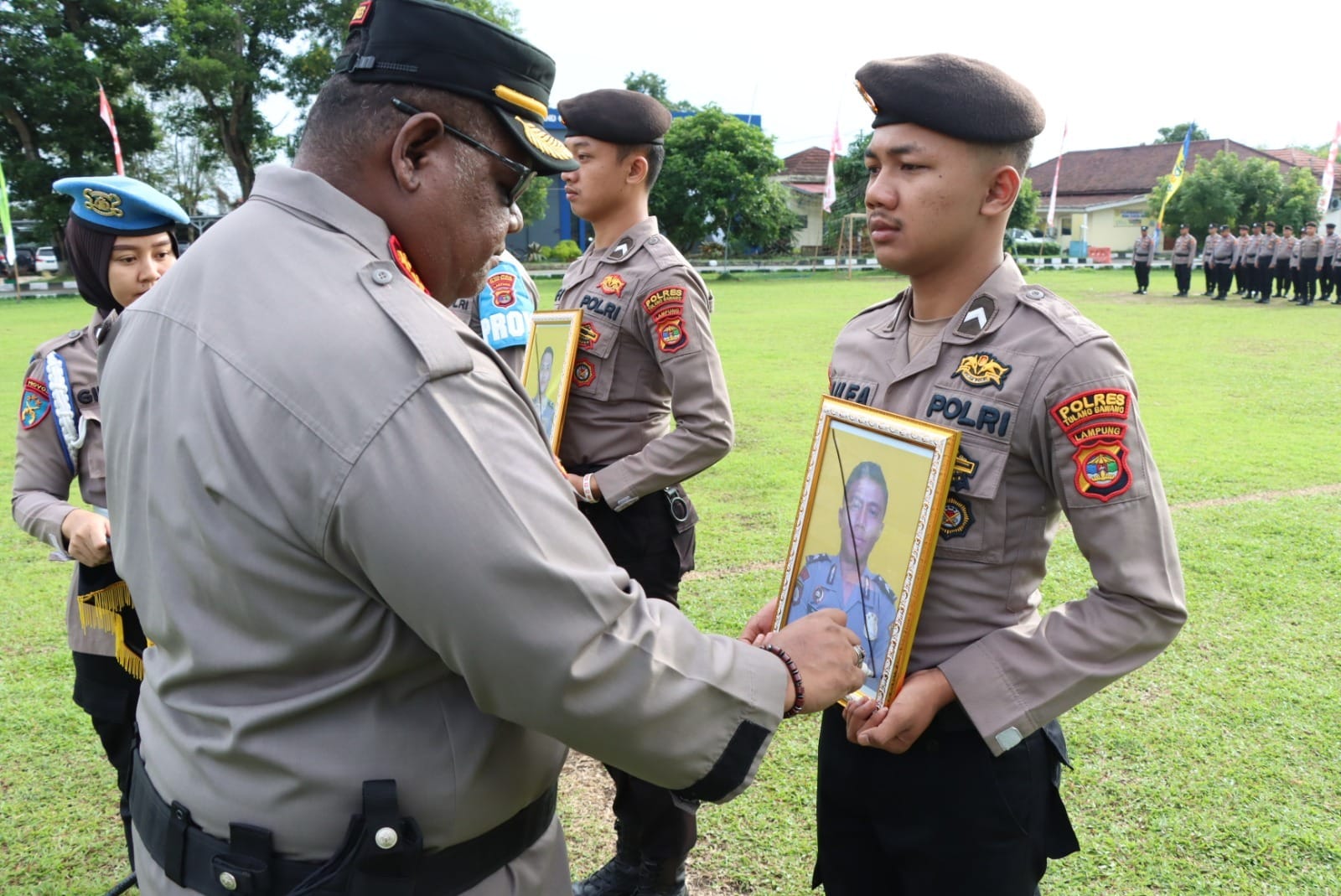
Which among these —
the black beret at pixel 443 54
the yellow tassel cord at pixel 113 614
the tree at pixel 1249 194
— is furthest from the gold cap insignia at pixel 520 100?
the tree at pixel 1249 194

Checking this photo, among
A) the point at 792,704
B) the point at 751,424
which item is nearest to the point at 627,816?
the point at 792,704

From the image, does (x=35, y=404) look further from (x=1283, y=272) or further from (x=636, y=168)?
(x=1283, y=272)

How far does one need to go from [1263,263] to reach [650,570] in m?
27.1

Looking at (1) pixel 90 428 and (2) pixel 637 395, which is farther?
(2) pixel 637 395

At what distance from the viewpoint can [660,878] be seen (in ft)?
10.3

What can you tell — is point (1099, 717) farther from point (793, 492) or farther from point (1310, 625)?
point (793, 492)

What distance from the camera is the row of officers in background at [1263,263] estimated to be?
2419cm

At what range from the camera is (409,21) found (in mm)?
1515

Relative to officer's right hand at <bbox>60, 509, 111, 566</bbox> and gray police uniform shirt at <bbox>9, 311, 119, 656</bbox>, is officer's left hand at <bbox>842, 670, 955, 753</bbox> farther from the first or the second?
gray police uniform shirt at <bbox>9, 311, 119, 656</bbox>

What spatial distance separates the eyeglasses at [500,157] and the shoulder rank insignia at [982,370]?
972 millimetres

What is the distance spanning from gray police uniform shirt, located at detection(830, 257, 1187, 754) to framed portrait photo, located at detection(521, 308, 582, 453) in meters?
1.50

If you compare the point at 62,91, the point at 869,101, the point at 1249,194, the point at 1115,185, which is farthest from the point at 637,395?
the point at 1115,185

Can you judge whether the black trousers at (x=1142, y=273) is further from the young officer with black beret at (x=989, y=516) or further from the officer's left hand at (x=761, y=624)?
the officer's left hand at (x=761, y=624)

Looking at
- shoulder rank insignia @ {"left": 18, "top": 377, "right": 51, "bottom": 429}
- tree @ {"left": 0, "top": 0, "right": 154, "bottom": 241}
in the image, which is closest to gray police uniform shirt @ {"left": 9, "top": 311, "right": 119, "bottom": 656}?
shoulder rank insignia @ {"left": 18, "top": 377, "right": 51, "bottom": 429}
